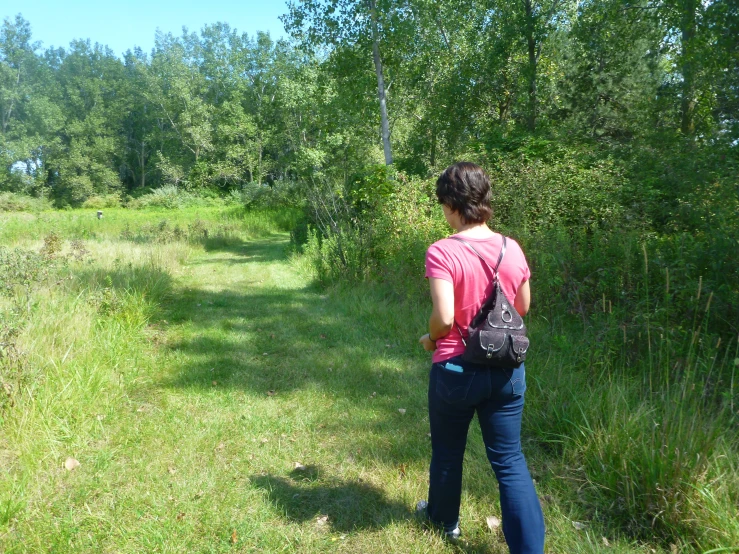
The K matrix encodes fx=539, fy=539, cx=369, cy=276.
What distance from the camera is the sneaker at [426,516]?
117 inches

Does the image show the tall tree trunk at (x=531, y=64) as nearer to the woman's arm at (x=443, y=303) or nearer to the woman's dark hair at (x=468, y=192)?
the woman's dark hair at (x=468, y=192)

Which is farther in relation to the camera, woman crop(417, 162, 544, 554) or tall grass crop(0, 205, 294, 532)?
tall grass crop(0, 205, 294, 532)

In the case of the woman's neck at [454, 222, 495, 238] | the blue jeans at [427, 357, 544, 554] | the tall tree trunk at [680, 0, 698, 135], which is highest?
the tall tree trunk at [680, 0, 698, 135]

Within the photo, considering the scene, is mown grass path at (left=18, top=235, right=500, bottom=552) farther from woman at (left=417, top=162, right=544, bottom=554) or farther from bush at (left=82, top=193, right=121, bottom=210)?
bush at (left=82, top=193, right=121, bottom=210)

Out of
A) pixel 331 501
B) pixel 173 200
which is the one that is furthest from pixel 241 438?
pixel 173 200

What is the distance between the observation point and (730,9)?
588cm

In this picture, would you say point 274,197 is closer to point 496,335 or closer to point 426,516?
point 426,516

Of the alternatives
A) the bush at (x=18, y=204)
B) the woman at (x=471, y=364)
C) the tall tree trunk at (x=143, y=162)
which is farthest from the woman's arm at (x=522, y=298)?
the tall tree trunk at (x=143, y=162)

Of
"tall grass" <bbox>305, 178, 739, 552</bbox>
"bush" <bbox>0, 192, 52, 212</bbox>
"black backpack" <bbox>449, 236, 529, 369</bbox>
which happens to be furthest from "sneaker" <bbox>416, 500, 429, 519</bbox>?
"bush" <bbox>0, 192, 52, 212</bbox>

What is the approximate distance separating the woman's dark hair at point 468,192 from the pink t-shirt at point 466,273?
119 millimetres

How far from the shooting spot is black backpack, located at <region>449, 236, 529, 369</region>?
235 cm

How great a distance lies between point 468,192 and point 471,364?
31.3 inches

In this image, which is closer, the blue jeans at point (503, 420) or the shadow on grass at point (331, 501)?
the blue jeans at point (503, 420)

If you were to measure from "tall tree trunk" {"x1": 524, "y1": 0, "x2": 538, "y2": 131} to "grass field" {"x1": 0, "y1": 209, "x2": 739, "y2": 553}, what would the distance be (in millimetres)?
12336
